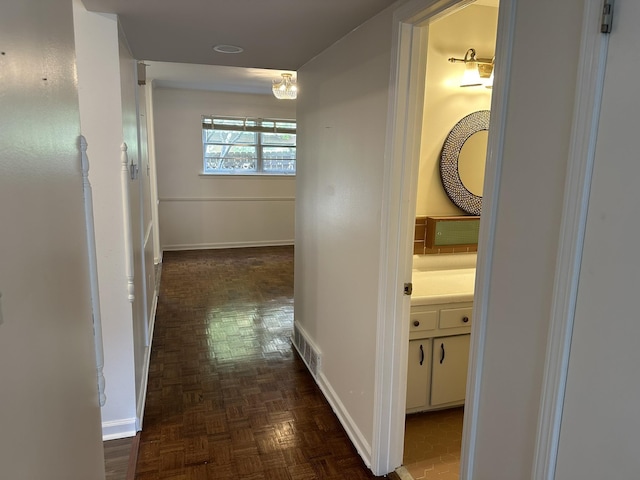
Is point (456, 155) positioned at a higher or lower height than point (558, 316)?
higher

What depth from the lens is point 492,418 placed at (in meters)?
1.23

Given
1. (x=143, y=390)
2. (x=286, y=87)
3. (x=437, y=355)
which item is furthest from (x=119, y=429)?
(x=286, y=87)

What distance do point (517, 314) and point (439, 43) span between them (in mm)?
1809

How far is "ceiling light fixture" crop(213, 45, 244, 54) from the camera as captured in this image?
2.49 metres

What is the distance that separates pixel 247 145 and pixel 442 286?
5.12m

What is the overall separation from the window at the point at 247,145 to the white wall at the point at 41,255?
565cm

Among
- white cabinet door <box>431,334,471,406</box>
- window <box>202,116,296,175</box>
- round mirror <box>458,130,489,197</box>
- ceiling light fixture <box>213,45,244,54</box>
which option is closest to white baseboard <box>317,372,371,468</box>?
white cabinet door <box>431,334,471,406</box>

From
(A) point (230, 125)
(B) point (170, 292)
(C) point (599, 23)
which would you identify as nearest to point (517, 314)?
(C) point (599, 23)

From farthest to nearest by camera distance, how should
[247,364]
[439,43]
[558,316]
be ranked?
[247,364] < [439,43] < [558,316]

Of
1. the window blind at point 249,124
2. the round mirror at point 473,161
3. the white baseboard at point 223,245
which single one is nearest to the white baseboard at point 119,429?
the round mirror at point 473,161

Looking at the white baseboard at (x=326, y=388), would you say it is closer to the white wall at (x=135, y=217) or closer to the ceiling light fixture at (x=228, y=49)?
the white wall at (x=135, y=217)

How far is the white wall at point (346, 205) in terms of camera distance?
1991 mm

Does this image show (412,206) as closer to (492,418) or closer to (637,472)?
(492,418)

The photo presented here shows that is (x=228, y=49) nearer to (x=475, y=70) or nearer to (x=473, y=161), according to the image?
(x=475, y=70)
